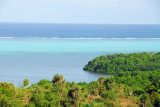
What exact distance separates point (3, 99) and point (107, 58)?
26001 millimetres

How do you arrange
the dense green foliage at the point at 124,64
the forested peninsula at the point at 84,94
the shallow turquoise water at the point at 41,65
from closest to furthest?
the forested peninsula at the point at 84,94 → the shallow turquoise water at the point at 41,65 → the dense green foliage at the point at 124,64

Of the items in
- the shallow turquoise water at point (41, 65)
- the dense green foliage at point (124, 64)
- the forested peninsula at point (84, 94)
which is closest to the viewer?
the forested peninsula at point (84, 94)

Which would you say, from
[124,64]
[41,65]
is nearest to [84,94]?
[124,64]

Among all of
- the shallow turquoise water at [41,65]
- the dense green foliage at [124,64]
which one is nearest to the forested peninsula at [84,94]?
the shallow turquoise water at [41,65]

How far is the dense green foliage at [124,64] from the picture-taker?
120 ft

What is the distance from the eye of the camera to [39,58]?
1741 inches

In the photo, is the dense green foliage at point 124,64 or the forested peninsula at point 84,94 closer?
the forested peninsula at point 84,94

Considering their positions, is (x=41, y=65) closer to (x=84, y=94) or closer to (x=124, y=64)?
(x=124, y=64)

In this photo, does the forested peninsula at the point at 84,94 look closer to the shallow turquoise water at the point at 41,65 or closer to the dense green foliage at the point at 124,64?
the shallow turquoise water at the point at 41,65

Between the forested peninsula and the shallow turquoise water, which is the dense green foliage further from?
the forested peninsula

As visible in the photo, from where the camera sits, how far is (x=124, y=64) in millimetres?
38094

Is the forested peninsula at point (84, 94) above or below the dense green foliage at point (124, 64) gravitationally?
below

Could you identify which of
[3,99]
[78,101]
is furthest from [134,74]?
[3,99]

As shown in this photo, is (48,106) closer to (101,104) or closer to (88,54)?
(101,104)
